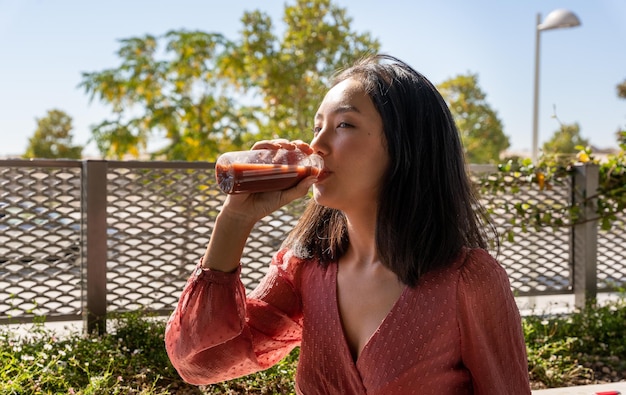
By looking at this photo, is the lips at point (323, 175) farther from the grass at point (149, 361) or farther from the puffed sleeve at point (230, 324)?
the grass at point (149, 361)

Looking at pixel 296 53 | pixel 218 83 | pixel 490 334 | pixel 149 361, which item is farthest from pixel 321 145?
pixel 218 83

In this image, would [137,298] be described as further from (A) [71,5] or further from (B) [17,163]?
(A) [71,5]

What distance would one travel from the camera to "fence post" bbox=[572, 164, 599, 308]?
4758 mm

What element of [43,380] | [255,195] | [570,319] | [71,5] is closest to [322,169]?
[255,195]

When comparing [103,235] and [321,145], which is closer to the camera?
[321,145]

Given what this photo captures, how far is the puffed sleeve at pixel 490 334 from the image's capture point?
1218 mm

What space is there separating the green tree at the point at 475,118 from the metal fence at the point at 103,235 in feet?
54.6

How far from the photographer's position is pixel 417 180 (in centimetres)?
131

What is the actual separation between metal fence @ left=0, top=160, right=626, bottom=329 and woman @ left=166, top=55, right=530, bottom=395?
2656mm

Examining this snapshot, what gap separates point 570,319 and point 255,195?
12.0 feet

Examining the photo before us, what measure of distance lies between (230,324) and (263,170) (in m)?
0.29

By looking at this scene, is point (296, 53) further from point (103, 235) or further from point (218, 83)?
point (103, 235)

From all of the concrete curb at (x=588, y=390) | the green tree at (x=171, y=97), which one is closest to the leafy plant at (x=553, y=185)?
the concrete curb at (x=588, y=390)

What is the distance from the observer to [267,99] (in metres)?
14.4
